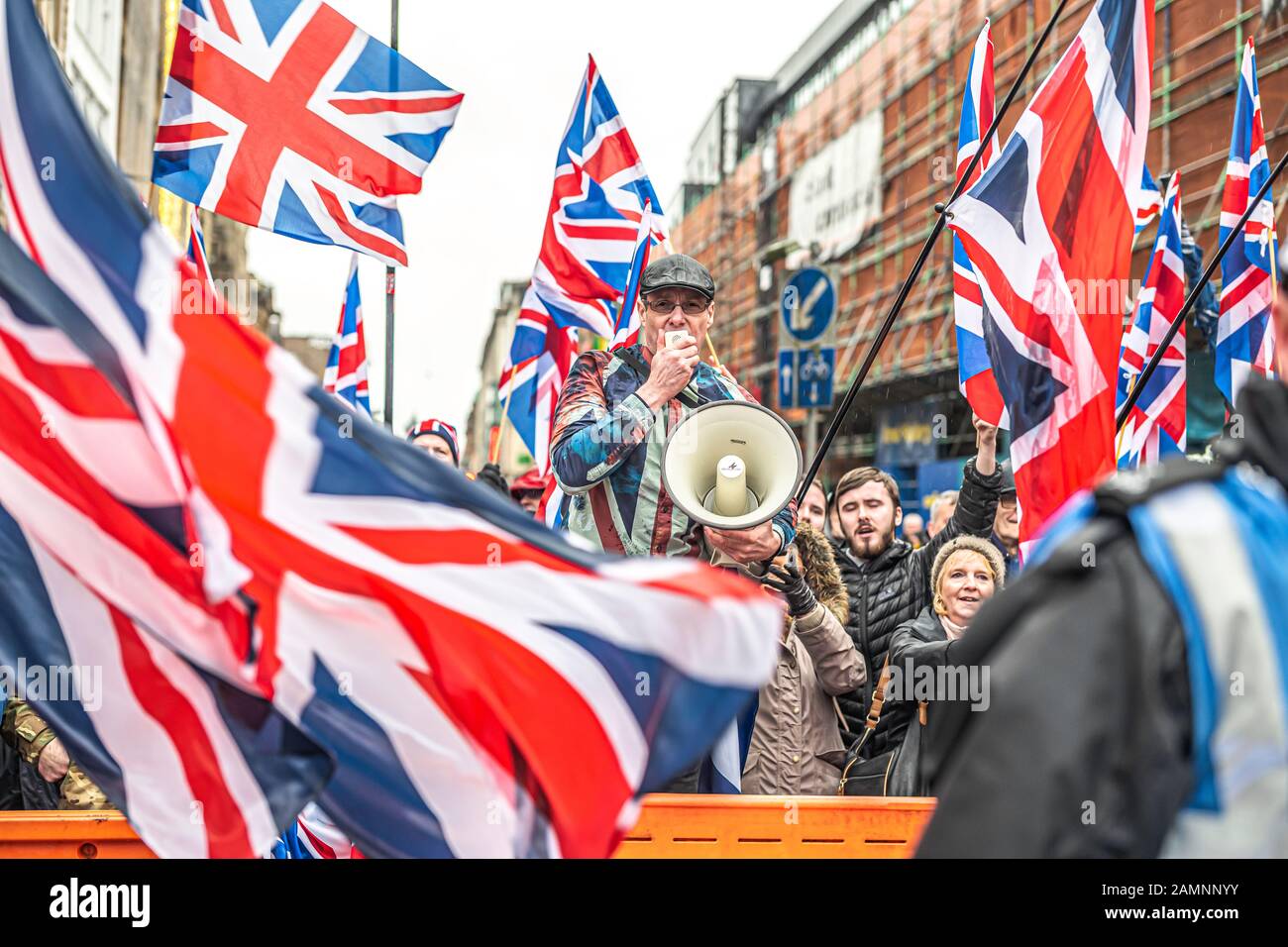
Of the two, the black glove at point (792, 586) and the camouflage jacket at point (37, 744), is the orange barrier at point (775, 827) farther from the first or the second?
the camouflage jacket at point (37, 744)

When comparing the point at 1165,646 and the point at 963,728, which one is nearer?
the point at 1165,646

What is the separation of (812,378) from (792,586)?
6183mm

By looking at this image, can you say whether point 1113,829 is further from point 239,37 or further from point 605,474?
point 239,37

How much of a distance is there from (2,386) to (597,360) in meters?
2.04

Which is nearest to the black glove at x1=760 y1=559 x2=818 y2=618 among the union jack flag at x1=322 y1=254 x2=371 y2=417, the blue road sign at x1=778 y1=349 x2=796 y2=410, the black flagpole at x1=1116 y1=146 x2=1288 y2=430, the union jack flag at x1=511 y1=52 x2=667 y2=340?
the black flagpole at x1=1116 y1=146 x2=1288 y2=430

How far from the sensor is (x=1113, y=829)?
1543mm

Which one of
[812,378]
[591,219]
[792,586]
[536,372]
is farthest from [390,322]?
[812,378]

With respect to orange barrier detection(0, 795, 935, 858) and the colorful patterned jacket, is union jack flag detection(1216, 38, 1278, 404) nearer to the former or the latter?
the colorful patterned jacket

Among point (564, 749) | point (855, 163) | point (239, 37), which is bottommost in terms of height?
point (564, 749)

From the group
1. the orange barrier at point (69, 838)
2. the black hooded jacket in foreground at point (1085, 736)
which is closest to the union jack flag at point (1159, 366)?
the orange barrier at point (69, 838)

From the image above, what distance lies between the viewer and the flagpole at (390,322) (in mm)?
6414

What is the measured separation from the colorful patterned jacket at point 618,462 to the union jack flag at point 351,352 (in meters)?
4.94
